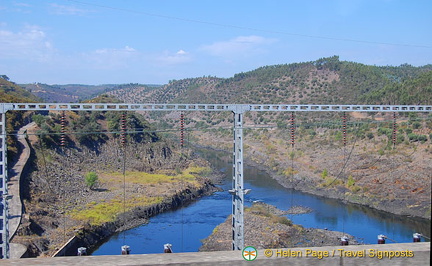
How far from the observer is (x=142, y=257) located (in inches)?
137

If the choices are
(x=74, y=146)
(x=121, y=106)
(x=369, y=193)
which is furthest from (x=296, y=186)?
(x=121, y=106)

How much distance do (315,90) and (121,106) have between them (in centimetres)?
5181

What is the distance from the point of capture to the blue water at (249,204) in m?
20.7

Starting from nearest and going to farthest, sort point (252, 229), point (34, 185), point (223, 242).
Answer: point (223, 242) < point (252, 229) < point (34, 185)

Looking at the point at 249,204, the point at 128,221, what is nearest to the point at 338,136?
the point at 249,204

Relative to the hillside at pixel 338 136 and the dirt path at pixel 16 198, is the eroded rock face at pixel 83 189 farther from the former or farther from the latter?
the hillside at pixel 338 136

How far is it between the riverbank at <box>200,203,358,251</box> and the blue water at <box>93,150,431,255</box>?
74cm

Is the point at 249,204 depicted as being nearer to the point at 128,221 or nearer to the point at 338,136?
the point at 128,221

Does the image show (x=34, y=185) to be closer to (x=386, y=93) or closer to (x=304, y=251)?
(x=304, y=251)

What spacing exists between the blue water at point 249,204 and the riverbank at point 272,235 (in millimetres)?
738

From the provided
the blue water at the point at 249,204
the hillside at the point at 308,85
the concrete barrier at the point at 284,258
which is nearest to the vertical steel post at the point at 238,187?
the concrete barrier at the point at 284,258

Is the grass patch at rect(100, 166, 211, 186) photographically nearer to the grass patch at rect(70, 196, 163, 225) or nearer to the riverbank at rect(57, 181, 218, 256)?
the riverbank at rect(57, 181, 218, 256)

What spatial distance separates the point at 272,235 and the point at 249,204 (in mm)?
5990

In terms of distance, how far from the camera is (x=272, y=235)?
68.9 feet
